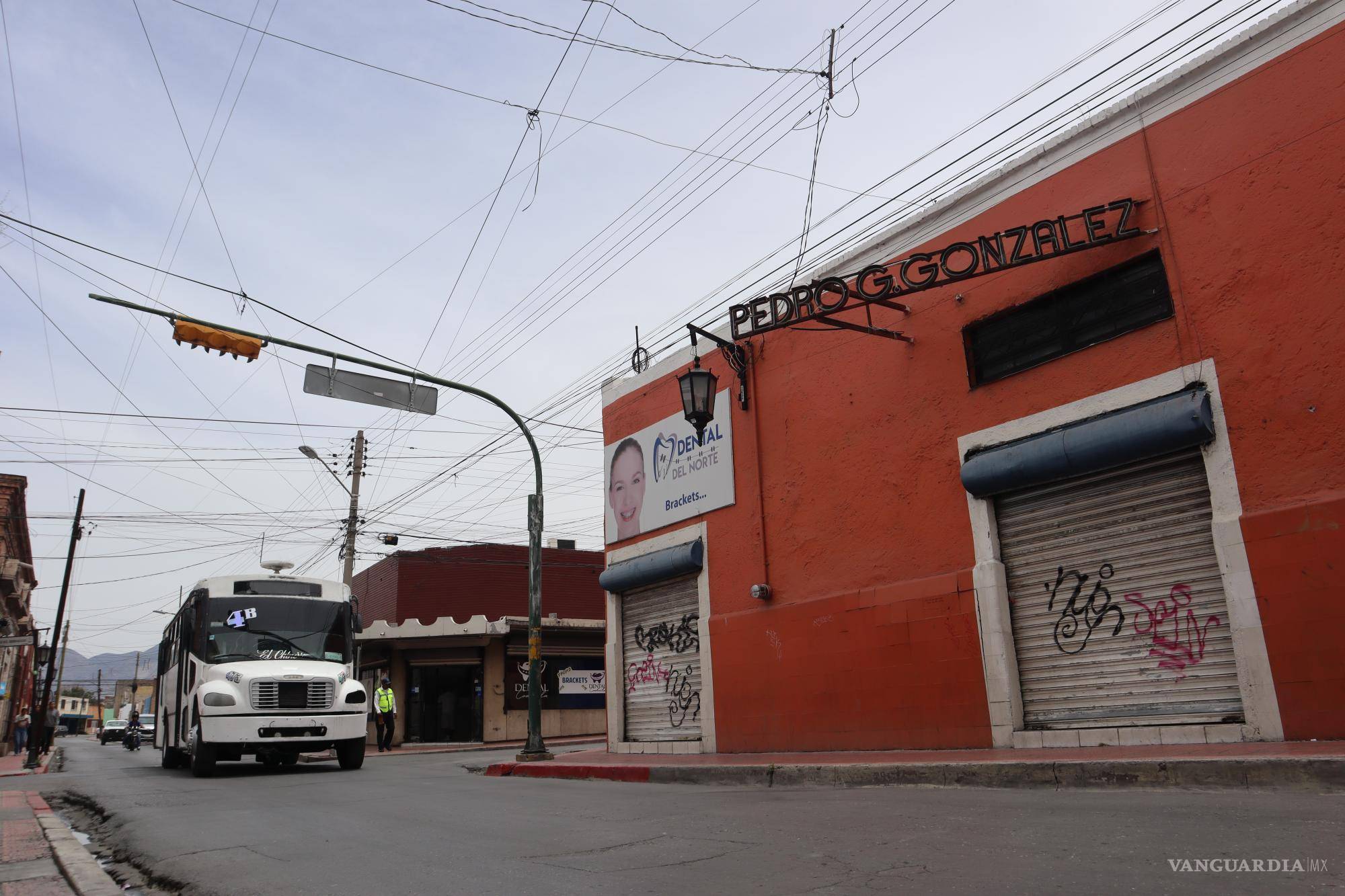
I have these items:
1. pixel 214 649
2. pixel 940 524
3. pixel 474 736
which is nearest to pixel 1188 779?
pixel 940 524

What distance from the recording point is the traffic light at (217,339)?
10.9 meters

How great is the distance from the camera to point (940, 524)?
11.3 metres

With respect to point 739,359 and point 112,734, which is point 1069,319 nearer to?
point 739,359

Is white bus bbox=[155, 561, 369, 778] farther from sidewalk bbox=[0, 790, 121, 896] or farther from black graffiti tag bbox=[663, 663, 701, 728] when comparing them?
black graffiti tag bbox=[663, 663, 701, 728]

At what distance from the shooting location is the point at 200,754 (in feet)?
44.0

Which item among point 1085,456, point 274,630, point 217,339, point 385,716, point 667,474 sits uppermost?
point 217,339

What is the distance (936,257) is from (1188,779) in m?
6.93

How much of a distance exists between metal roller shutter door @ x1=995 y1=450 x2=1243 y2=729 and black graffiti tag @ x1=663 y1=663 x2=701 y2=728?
6.09 m

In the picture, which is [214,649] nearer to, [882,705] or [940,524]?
[882,705]

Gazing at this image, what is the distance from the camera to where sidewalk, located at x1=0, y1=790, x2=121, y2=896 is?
191 inches

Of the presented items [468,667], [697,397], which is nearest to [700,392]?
[697,397]

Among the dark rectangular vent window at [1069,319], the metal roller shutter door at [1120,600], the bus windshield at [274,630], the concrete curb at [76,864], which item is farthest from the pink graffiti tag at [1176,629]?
the bus windshield at [274,630]

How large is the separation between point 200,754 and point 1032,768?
37.8ft
